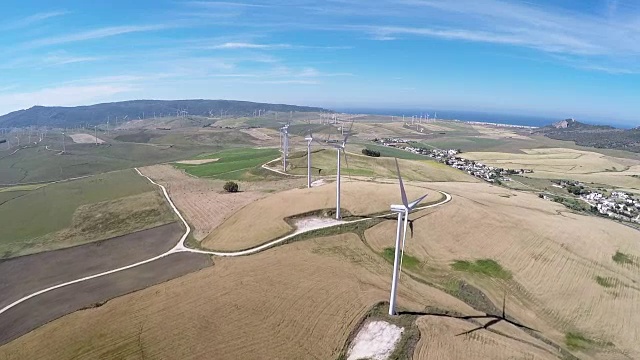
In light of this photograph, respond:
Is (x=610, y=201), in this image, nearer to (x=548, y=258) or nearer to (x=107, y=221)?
(x=548, y=258)

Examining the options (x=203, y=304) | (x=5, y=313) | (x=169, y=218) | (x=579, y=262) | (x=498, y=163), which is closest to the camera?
(x=203, y=304)

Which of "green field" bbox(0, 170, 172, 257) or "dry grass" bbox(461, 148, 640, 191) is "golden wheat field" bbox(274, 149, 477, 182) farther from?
"dry grass" bbox(461, 148, 640, 191)

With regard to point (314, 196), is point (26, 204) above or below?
below

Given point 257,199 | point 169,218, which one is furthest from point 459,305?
point 169,218

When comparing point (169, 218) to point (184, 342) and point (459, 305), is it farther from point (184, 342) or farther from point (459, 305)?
point (459, 305)

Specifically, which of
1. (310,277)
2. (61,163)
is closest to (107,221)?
(310,277)

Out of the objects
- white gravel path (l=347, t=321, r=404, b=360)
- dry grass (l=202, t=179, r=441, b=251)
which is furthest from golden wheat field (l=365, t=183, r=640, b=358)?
white gravel path (l=347, t=321, r=404, b=360)
